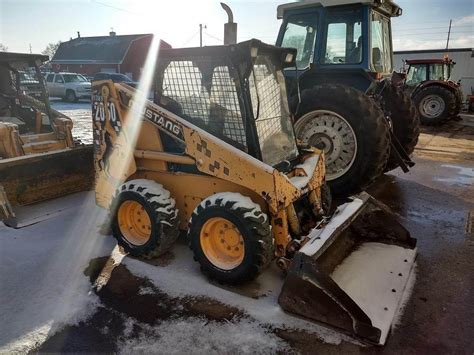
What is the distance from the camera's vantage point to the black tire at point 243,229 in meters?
3.05

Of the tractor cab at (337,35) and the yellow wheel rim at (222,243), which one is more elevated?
the tractor cab at (337,35)

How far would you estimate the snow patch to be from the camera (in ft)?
8.68

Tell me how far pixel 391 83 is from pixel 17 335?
6.12 metres

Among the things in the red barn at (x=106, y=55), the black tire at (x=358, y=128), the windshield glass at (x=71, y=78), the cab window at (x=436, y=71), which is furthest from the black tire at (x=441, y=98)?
the red barn at (x=106, y=55)

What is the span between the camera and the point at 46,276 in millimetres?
→ 3533

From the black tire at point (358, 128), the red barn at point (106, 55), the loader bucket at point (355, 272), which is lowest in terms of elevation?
the loader bucket at point (355, 272)

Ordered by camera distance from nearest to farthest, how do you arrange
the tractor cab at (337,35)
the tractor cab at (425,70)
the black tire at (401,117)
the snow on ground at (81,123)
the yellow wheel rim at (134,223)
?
the yellow wheel rim at (134,223), the tractor cab at (337,35), the black tire at (401,117), the snow on ground at (81,123), the tractor cab at (425,70)

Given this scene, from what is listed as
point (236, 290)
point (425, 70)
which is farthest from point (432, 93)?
point (236, 290)

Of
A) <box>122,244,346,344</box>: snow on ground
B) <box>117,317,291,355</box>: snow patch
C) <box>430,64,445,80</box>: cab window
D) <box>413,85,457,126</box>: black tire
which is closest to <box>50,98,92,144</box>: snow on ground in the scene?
<box>122,244,346,344</box>: snow on ground

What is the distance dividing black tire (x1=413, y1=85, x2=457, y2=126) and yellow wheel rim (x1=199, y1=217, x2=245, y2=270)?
13295 millimetres

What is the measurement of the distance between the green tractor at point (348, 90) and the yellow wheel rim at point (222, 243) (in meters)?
2.06

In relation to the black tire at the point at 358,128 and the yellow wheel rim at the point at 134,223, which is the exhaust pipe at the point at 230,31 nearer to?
the yellow wheel rim at the point at 134,223

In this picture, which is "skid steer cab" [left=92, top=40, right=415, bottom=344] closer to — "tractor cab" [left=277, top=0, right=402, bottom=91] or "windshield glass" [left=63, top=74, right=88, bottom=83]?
"tractor cab" [left=277, top=0, right=402, bottom=91]

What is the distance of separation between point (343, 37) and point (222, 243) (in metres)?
4.17
